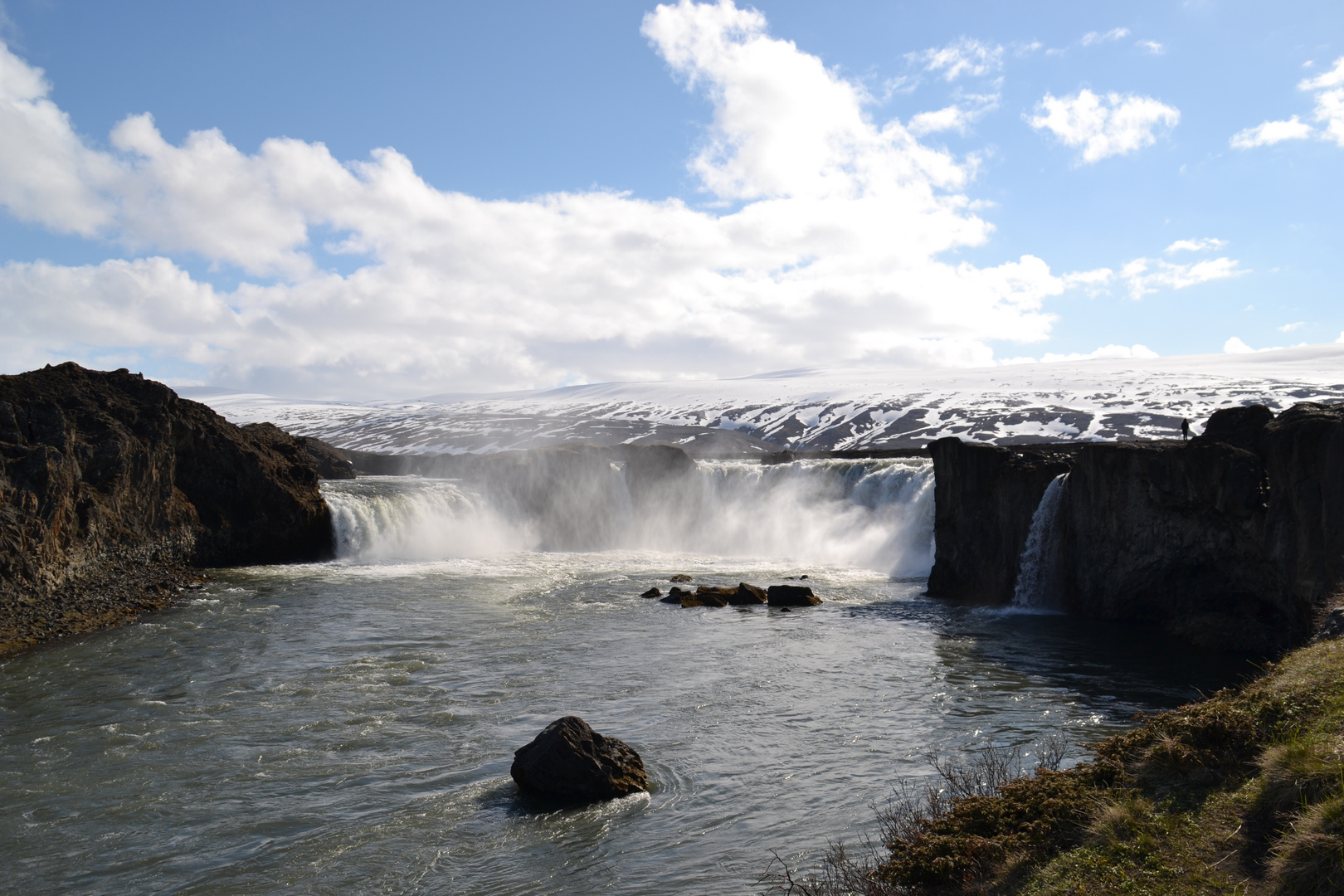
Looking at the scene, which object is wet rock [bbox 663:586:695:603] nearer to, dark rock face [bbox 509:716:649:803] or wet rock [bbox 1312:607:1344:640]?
dark rock face [bbox 509:716:649:803]

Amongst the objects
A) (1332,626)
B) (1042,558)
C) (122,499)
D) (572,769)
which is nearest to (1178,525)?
(1042,558)

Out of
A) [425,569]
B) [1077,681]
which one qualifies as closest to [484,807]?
[1077,681]

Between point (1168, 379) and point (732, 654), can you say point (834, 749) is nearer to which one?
point (732, 654)

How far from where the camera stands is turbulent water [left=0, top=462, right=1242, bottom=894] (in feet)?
35.1

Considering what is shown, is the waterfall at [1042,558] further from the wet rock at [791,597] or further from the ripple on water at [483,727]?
the wet rock at [791,597]

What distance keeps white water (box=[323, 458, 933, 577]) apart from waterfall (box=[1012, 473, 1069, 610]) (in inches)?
349

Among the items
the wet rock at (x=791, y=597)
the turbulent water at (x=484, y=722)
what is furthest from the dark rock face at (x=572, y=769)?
the wet rock at (x=791, y=597)

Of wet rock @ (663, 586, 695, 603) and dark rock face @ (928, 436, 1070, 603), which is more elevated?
dark rock face @ (928, 436, 1070, 603)

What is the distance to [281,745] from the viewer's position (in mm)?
14906

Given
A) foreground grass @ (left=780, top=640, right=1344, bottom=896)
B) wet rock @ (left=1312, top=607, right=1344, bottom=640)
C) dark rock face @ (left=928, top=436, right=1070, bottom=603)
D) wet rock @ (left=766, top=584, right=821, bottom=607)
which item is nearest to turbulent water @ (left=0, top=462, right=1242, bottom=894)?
wet rock @ (left=766, top=584, right=821, bottom=607)

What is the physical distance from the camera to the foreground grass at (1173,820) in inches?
247

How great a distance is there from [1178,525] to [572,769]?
22880 mm

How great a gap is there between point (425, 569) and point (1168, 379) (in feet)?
556

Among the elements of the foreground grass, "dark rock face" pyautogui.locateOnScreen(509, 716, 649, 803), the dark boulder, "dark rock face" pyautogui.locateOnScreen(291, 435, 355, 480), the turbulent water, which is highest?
"dark rock face" pyautogui.locateOnScreen(291, 435, 355, 480)
